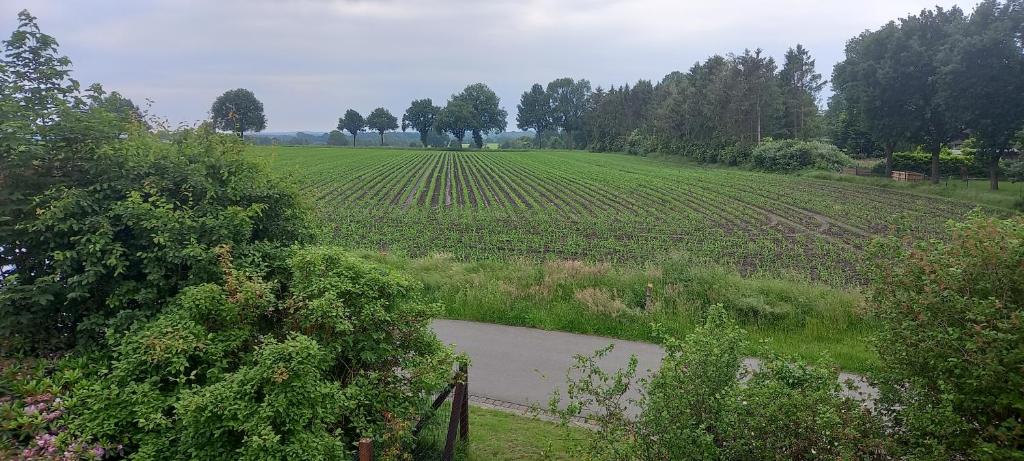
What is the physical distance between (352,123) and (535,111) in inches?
1971

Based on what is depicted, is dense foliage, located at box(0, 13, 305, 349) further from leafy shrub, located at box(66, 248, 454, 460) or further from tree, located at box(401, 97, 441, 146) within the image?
tree, located at box(401, 97, 441, 146)

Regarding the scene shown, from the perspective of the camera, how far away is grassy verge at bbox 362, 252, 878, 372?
10711mm

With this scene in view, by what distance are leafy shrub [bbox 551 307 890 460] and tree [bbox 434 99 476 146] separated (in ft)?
404

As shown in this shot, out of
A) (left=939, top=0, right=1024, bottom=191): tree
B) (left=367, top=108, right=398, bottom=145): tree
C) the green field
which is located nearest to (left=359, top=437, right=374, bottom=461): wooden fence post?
the green field

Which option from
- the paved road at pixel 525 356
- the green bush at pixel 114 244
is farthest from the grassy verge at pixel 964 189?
the green bush at pixel 114 244

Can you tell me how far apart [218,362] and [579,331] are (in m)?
7.82

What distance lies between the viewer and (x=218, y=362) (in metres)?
4.39

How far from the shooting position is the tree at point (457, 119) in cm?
12469

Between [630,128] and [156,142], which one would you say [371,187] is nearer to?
[156,142]

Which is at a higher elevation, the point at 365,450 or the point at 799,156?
the point at 799,156

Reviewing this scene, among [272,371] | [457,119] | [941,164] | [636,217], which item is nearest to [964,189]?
[941,164]

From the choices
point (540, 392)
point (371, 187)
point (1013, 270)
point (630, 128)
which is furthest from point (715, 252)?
point (630, 128)

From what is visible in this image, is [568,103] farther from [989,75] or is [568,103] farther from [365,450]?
[365,450]

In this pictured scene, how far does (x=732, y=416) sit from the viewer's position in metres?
3.97
